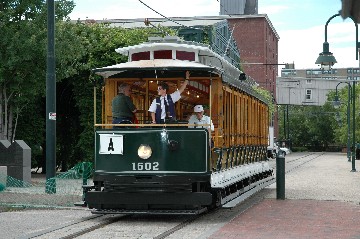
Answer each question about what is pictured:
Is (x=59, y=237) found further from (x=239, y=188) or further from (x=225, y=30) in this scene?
(x=225, y=30)

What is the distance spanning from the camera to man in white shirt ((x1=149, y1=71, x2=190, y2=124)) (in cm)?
1385

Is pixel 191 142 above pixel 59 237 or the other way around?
above

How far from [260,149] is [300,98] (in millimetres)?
76589

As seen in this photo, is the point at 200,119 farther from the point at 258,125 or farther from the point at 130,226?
the point at 258,125

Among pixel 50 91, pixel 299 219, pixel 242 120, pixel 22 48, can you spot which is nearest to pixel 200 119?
pixel 299 219

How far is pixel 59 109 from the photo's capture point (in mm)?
32688

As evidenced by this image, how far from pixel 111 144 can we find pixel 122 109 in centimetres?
83

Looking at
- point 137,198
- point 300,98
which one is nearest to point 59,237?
point 137,198

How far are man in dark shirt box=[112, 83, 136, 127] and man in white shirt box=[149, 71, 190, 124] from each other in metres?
0.38

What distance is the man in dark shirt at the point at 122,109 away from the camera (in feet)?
46.1

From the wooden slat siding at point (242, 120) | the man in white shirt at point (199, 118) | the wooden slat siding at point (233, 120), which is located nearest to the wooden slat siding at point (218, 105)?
the man in white shirt at point (199, 118)

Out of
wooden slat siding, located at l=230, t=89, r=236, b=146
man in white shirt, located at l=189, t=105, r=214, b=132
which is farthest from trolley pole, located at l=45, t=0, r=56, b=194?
man in white shirt, located at l=189, t=105, r=214, b=132

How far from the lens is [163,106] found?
13906 mm

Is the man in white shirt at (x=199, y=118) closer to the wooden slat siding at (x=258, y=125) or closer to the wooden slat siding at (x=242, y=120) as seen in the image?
the wooden slat siding at (x=242, y=120)
